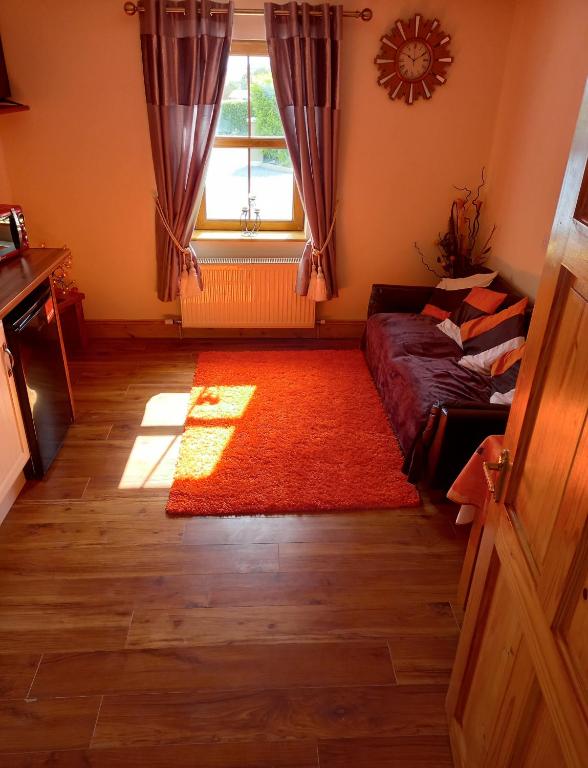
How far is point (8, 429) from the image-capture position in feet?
8.42

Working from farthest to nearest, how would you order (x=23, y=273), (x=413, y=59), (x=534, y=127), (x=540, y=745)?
(x=413, y=59) < (x=534, y=127) < (x=23, y=273) < (x=540, y=745)

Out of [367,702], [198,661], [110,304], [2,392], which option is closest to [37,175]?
[110,304]

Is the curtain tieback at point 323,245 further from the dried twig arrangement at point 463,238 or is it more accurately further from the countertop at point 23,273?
the countertop at point 23,273

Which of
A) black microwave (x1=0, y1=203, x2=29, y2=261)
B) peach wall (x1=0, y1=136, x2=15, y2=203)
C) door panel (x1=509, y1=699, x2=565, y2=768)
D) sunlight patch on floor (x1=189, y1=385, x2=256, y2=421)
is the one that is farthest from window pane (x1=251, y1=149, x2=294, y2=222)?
door panel (x1=509, y1=699, x2=565, y2=768)

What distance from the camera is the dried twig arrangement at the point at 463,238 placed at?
419cm

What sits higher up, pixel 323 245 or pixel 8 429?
pixel 323 245

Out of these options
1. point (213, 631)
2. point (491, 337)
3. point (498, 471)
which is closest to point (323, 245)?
point (491, 337)

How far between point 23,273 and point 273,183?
212 cm

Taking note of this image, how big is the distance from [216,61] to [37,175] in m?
1.47

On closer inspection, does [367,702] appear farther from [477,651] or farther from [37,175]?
[37,175]

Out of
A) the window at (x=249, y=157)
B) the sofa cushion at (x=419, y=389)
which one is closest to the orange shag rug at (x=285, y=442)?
the sofa cushion at (x=419, y=389)

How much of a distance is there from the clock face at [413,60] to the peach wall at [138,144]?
0.57 ft

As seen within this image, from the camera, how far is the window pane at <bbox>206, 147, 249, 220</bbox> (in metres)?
4.15

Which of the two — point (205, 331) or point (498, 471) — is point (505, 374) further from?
point (205, 331)
